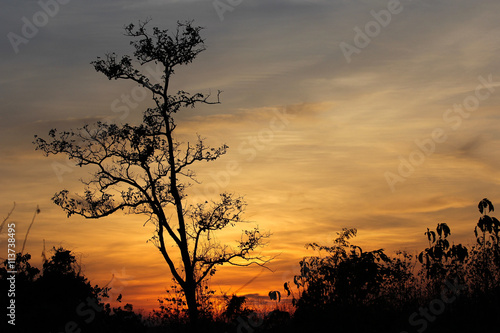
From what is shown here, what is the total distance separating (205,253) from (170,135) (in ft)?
17.0

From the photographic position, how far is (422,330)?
527 inches

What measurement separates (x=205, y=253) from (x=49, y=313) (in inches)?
280

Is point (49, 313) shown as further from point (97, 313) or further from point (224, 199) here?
point (224, 199)

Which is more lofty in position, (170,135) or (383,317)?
(170,135)

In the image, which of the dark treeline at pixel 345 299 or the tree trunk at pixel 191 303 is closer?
the dark treeline at pixel 345 299

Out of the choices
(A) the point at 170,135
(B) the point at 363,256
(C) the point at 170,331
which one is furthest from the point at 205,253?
(B) the point at 363,256

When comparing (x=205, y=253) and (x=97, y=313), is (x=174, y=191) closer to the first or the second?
(x=205, y=253)

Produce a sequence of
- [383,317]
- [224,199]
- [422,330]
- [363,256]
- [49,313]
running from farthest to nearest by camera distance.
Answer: [224,199]
[49,313]
[363,256]
[383,317]
[422,330]

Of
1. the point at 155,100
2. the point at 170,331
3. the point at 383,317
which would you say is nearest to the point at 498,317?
the point at 383,317

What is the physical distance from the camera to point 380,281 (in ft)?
52.5

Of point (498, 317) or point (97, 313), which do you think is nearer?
point (498, 317)

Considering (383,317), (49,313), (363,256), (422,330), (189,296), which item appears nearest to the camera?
(422,330)

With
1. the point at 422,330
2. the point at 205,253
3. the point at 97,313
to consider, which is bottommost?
the point at 422,330

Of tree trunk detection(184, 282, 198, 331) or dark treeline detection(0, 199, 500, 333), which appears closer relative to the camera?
dark treeline detection(0, 199, 500, 333)
